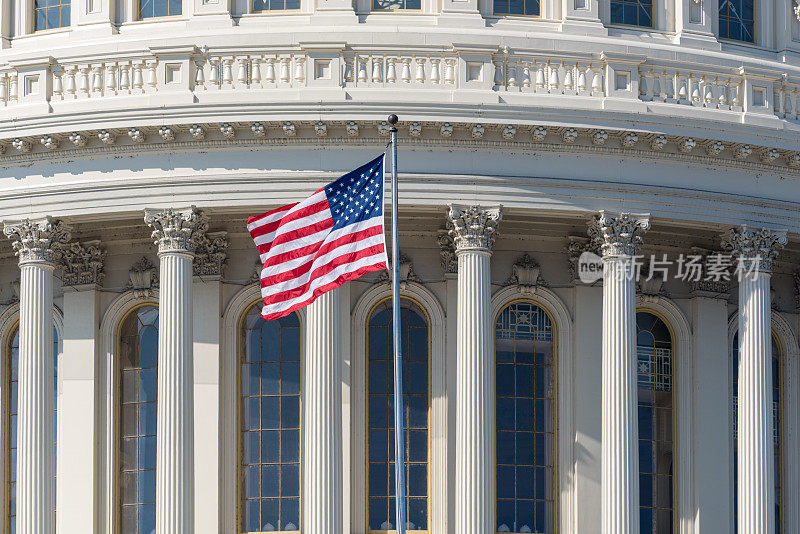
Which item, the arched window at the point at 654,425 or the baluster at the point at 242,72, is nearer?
the baluster at the point at 242,72

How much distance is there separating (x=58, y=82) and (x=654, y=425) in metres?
16.7

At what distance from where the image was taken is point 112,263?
51438mm

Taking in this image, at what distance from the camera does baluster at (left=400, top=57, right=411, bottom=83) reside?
47906 mm

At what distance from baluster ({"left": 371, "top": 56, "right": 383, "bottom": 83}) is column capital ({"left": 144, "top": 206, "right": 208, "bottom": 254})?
508cm

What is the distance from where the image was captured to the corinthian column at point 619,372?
4706 cm

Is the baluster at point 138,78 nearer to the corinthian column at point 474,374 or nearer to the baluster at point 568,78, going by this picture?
the corinthian column at point 474,374

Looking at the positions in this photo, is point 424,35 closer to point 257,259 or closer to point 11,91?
point 257,259

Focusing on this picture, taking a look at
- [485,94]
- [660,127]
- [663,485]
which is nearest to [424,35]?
[485,94]

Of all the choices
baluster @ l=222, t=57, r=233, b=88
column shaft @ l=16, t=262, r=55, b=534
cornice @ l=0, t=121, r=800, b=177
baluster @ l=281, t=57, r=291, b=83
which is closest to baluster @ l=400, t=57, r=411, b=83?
cornice @ l=0, t=121, r=800, b=177

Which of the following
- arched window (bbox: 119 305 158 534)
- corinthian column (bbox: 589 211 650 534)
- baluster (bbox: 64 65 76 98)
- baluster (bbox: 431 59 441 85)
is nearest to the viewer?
corinthian column (bbox: 589 211 650 534)

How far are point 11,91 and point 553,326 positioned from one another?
14.2 meters

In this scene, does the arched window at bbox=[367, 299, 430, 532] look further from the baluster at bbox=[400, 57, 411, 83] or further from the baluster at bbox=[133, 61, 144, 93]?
the baluster at bbox=[133, 61, 144, 93]

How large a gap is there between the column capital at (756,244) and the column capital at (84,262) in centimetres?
1517

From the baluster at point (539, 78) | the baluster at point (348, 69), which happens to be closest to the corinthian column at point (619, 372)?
the baluster at point (539, 78)
